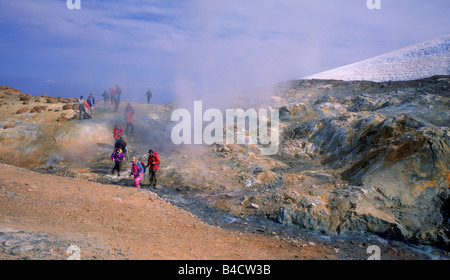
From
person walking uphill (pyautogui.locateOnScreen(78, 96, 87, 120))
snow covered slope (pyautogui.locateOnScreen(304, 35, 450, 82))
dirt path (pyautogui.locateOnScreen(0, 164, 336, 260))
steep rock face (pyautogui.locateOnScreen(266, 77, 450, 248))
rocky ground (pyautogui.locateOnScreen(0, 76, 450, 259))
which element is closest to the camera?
dirt path (pyautogui.locateOnScreen(0, 164, 336, 260))

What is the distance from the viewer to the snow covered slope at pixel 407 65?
2269 centimetres

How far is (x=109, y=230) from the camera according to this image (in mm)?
6238

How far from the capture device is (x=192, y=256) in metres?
5.57

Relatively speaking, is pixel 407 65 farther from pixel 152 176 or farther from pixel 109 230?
pixel 109 230

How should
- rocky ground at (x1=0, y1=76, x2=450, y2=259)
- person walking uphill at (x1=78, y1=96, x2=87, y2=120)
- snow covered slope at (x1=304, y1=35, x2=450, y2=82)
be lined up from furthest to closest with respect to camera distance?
snow covered slope at (x1=304, y1=35, x2=450, y2=82) → person walking uphill at (x1=78, y1=96, x2=87, y2=120) → rocky ground at (x1=0, y1=76, x2=450, y2=259)

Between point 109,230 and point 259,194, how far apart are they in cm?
480

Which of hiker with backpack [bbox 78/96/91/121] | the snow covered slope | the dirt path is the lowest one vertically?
the dirt path

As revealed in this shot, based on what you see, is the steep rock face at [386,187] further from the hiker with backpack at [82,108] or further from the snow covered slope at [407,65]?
the hiker with backpack at [82,108]

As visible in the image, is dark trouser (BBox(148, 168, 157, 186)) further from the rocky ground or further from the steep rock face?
the steep rock face

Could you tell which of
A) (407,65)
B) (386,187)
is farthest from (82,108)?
(407,65)

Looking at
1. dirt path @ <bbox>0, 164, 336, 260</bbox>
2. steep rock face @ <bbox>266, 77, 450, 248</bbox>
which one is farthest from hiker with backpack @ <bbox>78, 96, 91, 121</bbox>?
steep rock face @ <bbox>266, 77, 450, 248</bbox>

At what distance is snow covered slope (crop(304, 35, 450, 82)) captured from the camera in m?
22.7

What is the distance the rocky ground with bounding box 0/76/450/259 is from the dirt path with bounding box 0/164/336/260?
32 millimetres

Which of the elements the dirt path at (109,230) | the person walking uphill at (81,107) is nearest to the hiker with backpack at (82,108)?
the person walking uphill at (81,107)
